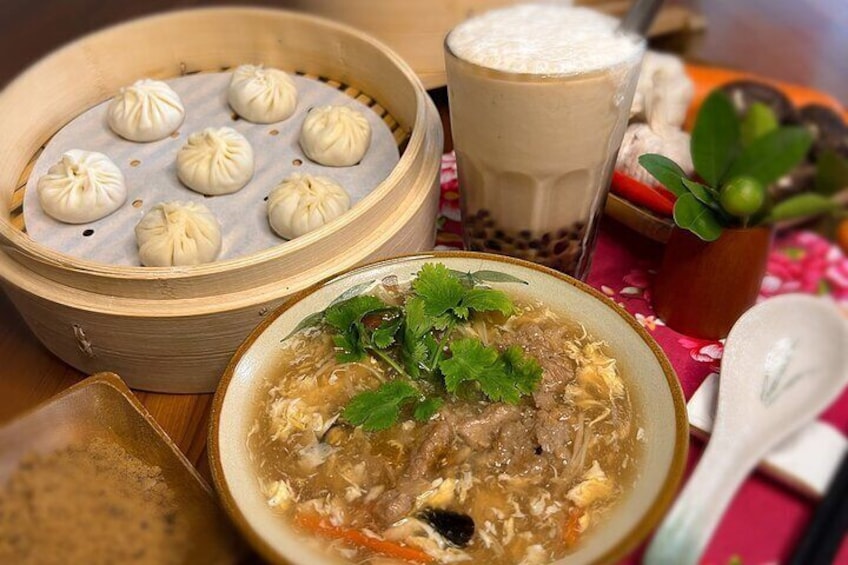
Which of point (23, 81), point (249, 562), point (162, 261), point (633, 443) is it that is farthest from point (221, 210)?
point (633, 443)

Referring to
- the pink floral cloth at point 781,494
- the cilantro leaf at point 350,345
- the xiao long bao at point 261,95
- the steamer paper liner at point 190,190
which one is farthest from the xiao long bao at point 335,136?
the pink floral cloth at point 781,494

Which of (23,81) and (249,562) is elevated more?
(23,81)

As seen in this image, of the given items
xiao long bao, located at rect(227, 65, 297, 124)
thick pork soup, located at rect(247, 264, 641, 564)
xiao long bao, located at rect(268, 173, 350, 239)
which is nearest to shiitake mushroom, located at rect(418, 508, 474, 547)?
thick pork soup, located at rect(247, 264, 641, 564)

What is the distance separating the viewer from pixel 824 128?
657mm

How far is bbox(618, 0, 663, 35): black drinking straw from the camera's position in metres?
0.89

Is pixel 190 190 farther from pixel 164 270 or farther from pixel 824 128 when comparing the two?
pixel 824 128

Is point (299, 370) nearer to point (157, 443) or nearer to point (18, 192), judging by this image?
point (157, 443)

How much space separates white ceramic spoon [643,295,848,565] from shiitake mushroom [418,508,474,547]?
0.34 metres

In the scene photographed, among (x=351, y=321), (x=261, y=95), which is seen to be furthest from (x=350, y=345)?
(x=261, y=95)

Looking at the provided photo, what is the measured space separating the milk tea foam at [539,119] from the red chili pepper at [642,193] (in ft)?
0.22

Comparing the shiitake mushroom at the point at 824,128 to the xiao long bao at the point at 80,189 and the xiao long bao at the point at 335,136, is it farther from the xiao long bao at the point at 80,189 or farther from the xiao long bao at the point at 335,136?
the xiao long bao at the point at 80,189

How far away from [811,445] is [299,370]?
0.85 metres

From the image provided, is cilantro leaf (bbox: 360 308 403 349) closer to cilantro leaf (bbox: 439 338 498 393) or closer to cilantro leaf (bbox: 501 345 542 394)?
cilantro leaf (bbox: 439 338 498 393)

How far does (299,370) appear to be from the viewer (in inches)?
50.2
